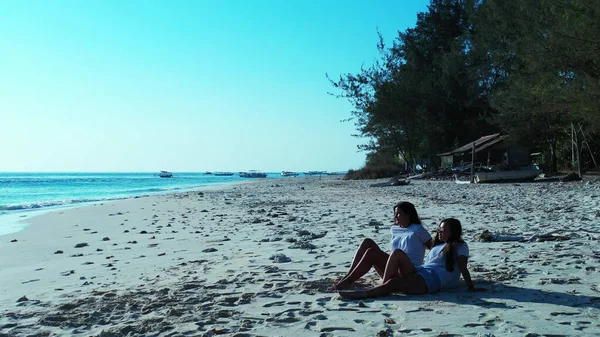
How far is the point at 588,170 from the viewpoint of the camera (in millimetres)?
34125

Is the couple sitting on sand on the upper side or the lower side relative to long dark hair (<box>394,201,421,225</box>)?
lower

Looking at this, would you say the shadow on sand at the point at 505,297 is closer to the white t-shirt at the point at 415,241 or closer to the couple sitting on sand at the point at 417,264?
the couple sitting on sand at the point at 417,264

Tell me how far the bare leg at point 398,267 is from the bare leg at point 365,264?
0.31 m

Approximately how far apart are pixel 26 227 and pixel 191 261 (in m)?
9.98

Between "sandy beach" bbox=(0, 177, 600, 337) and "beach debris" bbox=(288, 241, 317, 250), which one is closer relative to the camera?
"sandy beach" bbox=(0, 177, 600, 337)

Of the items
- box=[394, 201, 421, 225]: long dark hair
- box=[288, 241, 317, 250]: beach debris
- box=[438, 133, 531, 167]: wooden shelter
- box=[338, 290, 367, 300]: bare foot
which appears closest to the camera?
box=[338, 290, 367, 300]: bare foot

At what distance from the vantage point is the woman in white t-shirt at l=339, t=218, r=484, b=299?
5156 millimetres

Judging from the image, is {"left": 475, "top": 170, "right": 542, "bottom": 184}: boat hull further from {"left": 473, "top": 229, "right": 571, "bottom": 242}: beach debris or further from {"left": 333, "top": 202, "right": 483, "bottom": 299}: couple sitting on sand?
{"left": 333, "top": 202, "right": 483, "bottom": 299}: couple sitting on sand

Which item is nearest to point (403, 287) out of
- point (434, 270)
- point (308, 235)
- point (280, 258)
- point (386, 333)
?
point (434, 270)

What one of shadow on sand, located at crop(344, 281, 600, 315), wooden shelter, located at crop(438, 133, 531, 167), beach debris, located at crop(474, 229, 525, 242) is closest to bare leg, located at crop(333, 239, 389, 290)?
shadow on sand, located at crop(344, 281, 600, 315)

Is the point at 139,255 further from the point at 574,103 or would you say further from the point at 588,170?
the point at 588,170

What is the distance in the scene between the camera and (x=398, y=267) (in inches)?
209

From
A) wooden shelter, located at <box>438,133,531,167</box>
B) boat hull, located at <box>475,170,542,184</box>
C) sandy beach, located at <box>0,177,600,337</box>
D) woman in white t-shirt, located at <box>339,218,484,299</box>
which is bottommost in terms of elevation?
sandy beach, located at <box>0,177,600,337</box>

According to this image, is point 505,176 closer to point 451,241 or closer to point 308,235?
point 308,235
